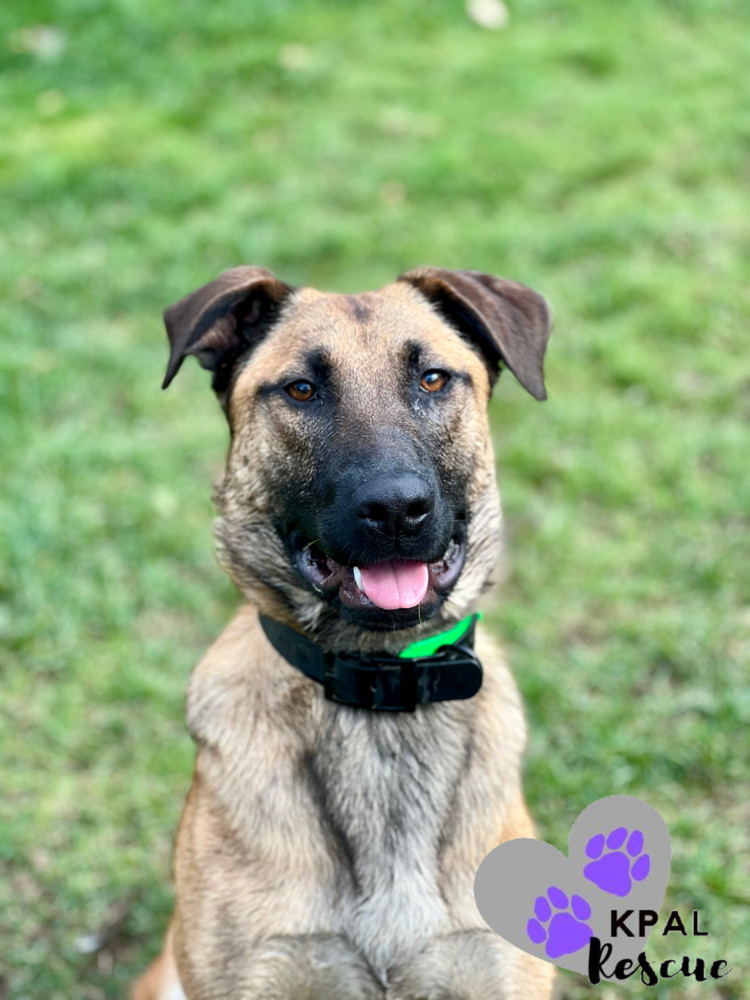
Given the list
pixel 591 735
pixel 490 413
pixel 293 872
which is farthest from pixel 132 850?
pixel 490 413

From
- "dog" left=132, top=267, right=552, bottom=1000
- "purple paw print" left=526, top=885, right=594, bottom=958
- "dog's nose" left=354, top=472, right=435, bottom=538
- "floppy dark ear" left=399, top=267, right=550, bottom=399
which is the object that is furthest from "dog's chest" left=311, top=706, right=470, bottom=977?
"floppy dark ear" left=399, top=267, right=550, bottom=399

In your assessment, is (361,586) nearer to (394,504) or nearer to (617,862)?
(394,504)

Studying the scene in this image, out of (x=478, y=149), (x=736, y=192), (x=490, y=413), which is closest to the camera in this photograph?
(x=490, y=413)

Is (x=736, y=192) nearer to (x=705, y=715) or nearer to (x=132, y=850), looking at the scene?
(x=705, y=715)

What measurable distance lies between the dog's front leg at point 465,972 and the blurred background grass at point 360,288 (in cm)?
92

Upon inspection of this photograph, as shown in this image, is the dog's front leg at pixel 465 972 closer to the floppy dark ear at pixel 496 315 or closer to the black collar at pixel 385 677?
the black collar at pixel 385 677

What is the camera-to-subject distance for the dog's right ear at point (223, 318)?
3.13 meters

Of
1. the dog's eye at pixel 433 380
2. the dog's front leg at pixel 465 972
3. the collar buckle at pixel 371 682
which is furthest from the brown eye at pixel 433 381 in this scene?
the dog's front leg at pixel 465 972

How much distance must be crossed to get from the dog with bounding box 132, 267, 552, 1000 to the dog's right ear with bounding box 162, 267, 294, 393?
10mm

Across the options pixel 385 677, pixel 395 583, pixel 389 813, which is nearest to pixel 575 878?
pixel 389 813

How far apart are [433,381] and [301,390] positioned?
1.31 ft

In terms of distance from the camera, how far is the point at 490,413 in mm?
5969

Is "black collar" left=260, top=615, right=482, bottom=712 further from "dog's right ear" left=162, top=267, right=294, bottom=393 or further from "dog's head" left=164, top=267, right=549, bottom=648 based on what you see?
"dog's right ear" left=162, top=267, right=294, bottom=393

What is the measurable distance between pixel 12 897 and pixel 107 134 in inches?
231
